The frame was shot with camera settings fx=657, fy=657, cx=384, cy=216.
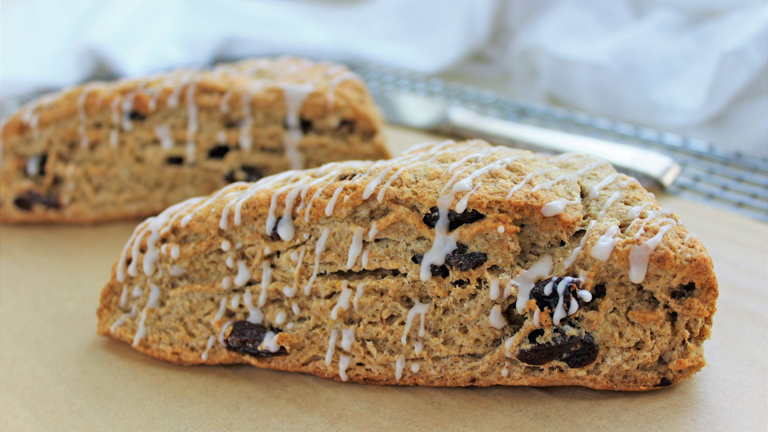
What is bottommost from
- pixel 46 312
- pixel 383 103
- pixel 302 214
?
pixel 46 312

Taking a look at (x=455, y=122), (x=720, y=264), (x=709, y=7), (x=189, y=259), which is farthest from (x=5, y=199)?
(x=709, y=7)

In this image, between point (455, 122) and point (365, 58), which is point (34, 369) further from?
point (365, 58)

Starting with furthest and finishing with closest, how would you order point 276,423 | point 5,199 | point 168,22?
point 168,22, point 5,199, point 276,423

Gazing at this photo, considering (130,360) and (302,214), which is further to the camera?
(130,360)

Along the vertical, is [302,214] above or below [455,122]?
above

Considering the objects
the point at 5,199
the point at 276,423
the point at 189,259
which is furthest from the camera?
the point at 5,199

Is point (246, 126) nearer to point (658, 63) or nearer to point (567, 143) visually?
point (567, 143)
